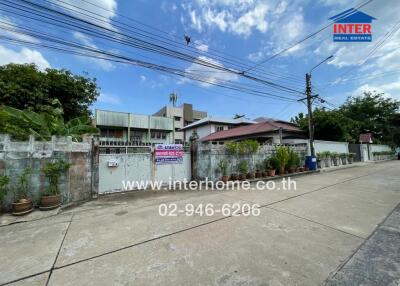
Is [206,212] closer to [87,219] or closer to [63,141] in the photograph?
[87,219]

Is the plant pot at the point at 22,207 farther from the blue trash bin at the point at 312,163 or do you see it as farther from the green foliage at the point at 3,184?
the blue trash bin at the point at 312,163

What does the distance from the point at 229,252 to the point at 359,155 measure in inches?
1010

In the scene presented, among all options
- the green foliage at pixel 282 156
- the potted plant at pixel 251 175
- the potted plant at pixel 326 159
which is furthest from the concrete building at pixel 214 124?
→ the potted plant at pixel 251 175

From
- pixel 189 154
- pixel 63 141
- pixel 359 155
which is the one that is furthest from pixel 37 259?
pixel 359 155

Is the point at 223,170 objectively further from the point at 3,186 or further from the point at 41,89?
the point at 41,89

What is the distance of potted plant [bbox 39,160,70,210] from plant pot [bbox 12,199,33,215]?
271 millimetres

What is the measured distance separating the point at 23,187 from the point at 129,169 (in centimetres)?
314

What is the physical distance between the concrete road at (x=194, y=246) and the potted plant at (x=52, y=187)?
65 centimetres

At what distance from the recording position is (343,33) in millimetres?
8336

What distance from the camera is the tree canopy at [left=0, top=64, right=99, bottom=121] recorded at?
1203cm

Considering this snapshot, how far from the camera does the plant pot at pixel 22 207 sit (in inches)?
189

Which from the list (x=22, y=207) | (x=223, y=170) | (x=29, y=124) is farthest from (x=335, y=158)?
(x=29, y=124)

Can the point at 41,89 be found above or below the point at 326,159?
above

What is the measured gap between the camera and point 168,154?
27.6 feet
